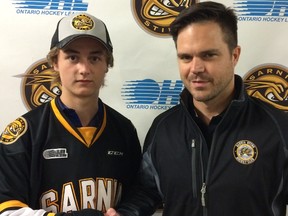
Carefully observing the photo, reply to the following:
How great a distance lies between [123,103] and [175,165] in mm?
486

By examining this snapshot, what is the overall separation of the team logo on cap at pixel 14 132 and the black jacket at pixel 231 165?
0.40m

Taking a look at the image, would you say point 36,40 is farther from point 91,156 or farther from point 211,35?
point 211,35

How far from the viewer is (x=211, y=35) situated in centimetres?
96

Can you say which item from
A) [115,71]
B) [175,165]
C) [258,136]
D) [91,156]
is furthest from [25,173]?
[258,136]

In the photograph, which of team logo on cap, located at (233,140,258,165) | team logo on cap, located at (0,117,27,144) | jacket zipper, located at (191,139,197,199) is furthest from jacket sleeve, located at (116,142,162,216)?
team logo on cap, located at (0,117,27,144)

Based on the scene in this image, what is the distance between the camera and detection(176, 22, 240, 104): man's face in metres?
0.96

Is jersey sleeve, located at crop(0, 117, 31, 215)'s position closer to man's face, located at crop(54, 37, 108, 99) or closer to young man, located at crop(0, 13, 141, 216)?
young man, located at crop(0, 13, 141, 216)

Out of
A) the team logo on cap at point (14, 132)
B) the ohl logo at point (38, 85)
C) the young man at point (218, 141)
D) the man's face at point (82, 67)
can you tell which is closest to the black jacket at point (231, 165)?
the young man at point (218, 141)

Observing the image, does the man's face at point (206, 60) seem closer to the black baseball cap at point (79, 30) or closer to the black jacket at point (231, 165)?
the black jacket at point (231, 165)

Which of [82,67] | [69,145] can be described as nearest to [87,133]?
[69,145]

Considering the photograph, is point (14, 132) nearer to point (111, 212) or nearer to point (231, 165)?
point (111, 212)

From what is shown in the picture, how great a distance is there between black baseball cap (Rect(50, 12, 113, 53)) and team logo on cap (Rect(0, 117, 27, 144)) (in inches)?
10.7

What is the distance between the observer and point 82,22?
1.04 metres

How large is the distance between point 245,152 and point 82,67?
0.55m
